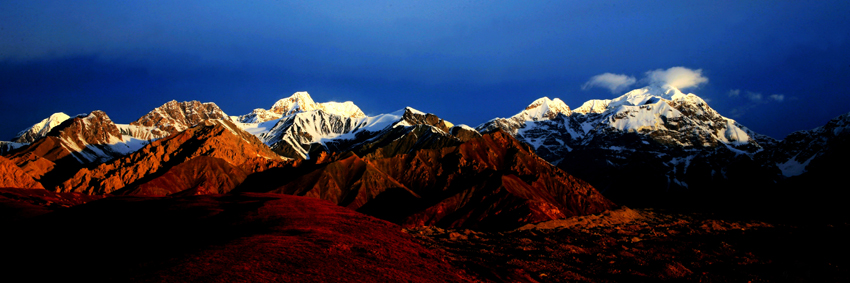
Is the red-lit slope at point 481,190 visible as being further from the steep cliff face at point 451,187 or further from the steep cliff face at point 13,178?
the steep cliff face at point 13,178

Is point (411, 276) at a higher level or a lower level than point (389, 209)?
lower

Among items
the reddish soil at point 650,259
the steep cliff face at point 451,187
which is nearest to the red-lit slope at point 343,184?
the steep cliff face at point 451,187

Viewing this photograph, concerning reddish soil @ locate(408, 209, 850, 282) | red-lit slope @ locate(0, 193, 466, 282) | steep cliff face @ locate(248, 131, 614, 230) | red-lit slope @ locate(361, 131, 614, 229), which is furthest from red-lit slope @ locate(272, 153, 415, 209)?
red-lit slope @ locate(0, 193, 466, 282)

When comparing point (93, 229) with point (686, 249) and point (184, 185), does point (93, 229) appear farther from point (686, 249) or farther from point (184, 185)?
point (184, 185)

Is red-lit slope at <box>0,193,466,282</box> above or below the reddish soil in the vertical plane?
below

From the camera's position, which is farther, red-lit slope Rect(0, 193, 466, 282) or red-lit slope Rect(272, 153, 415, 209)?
red-lit slope Rect(272, 153, 415, 209)

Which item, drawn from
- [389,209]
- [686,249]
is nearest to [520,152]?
[389,209]

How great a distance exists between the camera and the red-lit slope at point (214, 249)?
21188 millimetres

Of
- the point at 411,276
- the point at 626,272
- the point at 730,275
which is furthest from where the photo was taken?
the point at 730,275

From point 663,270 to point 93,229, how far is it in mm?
49539

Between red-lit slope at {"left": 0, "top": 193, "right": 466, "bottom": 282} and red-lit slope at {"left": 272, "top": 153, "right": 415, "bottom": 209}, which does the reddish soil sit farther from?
red-lit slope at {"left": 272, "top": 153, "right": 415, "bottom": 209}

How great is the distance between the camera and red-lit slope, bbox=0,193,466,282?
21188 millimetres

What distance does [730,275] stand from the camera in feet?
129

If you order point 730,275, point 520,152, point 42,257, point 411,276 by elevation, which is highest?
point 520,152
